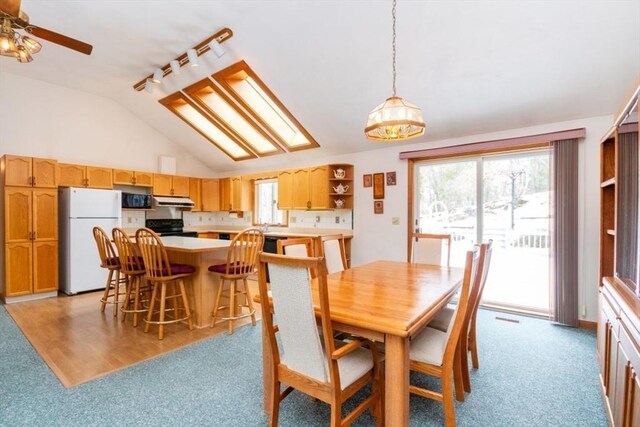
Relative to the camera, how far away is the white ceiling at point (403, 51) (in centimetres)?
247

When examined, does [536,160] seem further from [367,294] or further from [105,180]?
[105,180]

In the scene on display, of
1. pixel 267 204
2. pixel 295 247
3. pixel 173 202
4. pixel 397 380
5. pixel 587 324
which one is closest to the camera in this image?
pixel 397 380

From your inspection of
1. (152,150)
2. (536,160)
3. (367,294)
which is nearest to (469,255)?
(367,294)

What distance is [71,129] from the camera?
4961 mm

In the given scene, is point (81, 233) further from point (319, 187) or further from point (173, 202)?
point (319, 187)

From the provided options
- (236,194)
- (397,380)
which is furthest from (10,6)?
(236,194)

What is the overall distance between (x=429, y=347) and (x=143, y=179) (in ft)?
18.1

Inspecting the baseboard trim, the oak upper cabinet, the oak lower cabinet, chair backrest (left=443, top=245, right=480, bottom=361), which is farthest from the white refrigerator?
the baseboard trim

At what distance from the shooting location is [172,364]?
2.45 meters

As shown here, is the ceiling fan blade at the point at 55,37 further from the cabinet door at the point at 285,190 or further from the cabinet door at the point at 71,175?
the cabinet door at the point at 285,190

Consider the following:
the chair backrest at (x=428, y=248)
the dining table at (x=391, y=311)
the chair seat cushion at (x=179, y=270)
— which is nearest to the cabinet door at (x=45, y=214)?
the chair seat cushion at (x=179, y=270)

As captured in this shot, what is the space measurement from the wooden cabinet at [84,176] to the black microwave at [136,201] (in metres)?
0.30

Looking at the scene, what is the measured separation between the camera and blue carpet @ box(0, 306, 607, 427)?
1.80m

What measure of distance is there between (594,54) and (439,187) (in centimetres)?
209
